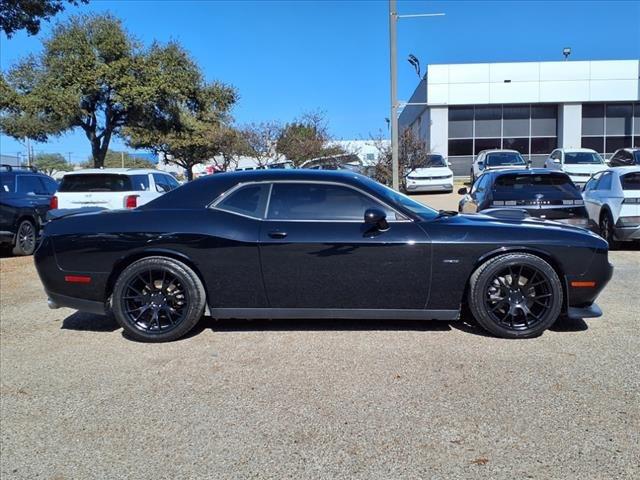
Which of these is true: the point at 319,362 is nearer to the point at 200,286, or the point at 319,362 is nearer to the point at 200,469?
the point at 200,286

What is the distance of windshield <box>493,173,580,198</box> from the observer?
916 cm

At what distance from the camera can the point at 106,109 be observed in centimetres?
2392

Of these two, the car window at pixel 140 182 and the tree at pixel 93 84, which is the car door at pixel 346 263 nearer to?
the car window at pixel 140 182

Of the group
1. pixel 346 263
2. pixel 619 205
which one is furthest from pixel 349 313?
pixel 619 205

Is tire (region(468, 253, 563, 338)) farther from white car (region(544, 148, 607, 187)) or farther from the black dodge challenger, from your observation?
white car (region(544, 148, 607, 187))

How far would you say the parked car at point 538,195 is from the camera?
8852 mm

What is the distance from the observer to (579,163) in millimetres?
21688

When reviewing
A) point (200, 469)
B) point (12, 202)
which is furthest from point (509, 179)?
point (12, 202)

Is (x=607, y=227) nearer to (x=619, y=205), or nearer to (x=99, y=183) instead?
(x=619, y=205)

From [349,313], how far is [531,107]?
31620mm

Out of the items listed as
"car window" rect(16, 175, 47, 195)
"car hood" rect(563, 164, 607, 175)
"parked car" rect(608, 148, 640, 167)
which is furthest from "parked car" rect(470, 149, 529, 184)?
"car window" rect(16, 175, 47, 195)

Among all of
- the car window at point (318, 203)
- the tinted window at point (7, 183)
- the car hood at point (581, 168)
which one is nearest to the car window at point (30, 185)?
the tinted window at point (7, 183)

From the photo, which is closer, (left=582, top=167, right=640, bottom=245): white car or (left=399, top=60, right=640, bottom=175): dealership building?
(left=582, top=167, right=640, bottom=245): white car

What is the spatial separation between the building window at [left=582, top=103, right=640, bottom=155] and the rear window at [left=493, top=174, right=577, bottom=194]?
26.4 meters
